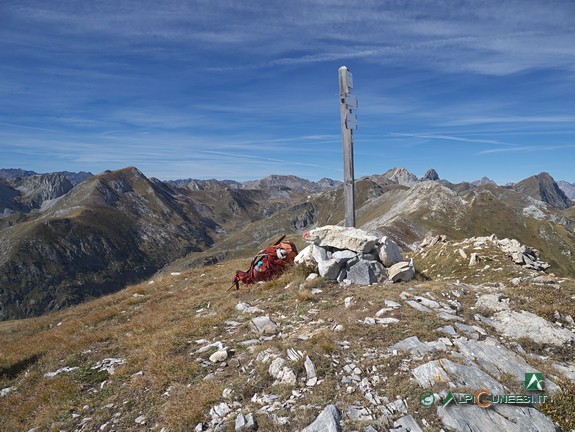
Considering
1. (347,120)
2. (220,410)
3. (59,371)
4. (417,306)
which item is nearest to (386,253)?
(417,306)

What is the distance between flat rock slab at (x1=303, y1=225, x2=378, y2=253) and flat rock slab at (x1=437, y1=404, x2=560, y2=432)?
8.96 m

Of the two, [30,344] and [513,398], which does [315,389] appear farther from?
[30,344]

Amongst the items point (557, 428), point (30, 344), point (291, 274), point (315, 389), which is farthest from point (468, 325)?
point (30, 344)

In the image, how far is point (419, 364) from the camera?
7410 mm

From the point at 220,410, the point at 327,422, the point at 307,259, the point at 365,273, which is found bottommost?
the point at 220,410

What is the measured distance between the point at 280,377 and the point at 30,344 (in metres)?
11.9

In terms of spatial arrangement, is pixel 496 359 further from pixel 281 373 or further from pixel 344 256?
pixel 344 256

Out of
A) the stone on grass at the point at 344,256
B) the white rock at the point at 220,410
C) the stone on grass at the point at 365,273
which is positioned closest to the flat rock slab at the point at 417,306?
the stone on grass at the point at 365,273

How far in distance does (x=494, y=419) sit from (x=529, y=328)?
4.72 m

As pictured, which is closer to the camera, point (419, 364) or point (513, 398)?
point (513, 398)

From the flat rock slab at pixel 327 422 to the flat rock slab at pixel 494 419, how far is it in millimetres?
1911

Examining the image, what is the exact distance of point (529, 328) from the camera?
9469 millimetres

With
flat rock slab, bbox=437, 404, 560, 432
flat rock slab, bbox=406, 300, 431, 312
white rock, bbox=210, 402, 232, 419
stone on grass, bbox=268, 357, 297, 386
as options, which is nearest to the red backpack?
flat rock slab, bbox=406, 300, 431, 312

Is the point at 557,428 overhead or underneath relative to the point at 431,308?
underneath
